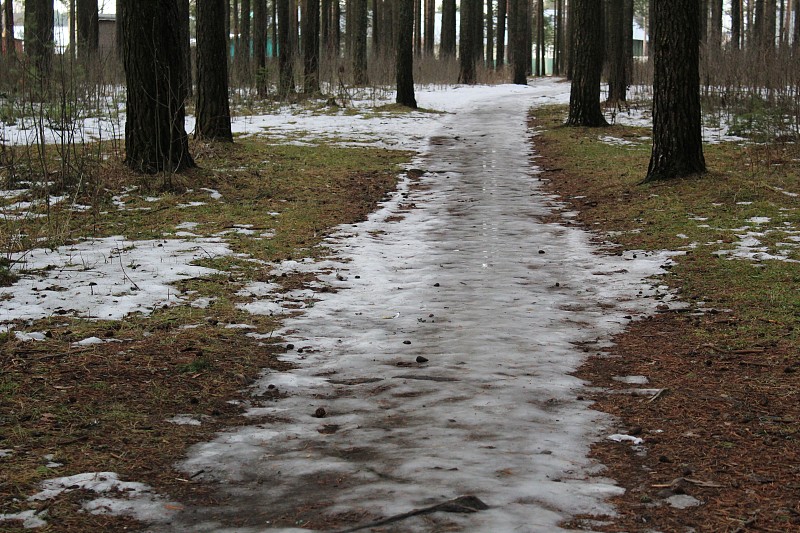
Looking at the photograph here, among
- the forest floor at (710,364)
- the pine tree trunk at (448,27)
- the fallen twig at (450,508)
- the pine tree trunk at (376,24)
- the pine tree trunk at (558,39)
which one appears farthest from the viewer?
the pine tree trunk at (558,39)

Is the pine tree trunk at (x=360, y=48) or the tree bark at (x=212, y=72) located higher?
the pine tree trunk at (x=360, y=48)

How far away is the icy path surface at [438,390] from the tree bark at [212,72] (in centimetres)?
558

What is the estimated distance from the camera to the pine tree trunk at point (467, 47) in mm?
30625

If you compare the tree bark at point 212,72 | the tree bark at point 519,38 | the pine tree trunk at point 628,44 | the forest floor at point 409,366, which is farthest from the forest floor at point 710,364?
the tree bark at point 519,38

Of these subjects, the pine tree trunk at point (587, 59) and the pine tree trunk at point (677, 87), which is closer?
the pine tree trunk at point (677, 87)

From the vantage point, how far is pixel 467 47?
31.5 meters

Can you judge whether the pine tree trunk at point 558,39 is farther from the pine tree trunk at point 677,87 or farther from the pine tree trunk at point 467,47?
the pine tree trunk at point 677,87

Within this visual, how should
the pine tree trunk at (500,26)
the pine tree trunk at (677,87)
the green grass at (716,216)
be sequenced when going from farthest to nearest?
the pine tree trunk at (500,26)
the pine tree trunk at (677,87)
the green grass at (716,216)

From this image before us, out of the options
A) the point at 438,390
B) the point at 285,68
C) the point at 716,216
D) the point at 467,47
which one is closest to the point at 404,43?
the point at 285,68

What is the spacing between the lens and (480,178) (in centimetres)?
1201

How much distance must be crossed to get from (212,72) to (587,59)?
764 cm

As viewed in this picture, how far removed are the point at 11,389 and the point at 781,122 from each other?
12079 mm

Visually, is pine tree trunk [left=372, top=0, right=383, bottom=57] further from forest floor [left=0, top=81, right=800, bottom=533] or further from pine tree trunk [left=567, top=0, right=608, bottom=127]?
forest floor [left=0, top=81, right=800, bottom=533]

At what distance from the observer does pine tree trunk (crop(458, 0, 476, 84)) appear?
30625 millimetres
